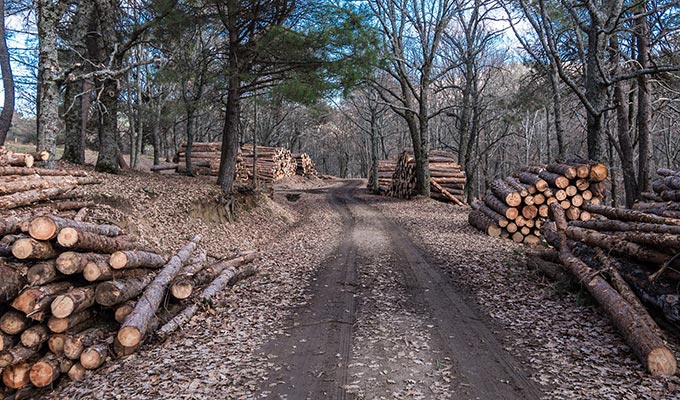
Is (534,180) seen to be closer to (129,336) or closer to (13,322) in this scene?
(129,336)

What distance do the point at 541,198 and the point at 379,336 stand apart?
7.89 metres

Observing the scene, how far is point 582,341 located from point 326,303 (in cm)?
353

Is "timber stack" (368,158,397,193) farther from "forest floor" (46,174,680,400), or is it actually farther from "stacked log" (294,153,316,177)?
"forest floor" (46,174,680,400)

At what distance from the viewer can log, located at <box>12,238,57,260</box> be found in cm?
445

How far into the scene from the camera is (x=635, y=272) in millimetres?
5523

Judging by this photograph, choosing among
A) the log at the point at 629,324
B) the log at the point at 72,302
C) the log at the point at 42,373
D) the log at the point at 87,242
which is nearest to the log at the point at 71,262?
the log at the point at 87,242

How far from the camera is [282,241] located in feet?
39.6

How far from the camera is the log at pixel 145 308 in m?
4.71

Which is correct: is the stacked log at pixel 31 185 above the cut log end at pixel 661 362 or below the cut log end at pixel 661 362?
above

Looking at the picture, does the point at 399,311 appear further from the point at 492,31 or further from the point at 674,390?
the point at 492,31

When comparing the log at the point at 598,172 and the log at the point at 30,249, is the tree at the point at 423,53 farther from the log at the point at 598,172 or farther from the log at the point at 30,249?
the log at the point at 30,249

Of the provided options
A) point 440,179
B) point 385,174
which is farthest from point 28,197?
point 385,174

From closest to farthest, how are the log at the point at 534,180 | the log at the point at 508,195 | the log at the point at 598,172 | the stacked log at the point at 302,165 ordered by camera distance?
the log at the point at 598,172 → the log at the point at 534,180 → the log at the point at 508,195 → the stacked log at the point at 302,165

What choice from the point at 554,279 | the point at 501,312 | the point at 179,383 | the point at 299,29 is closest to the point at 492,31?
the point at 299,29
